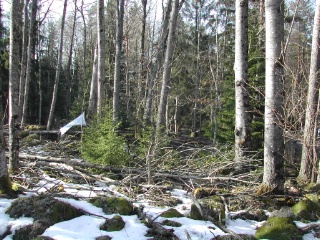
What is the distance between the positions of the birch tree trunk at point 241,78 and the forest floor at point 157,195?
1.43 feet

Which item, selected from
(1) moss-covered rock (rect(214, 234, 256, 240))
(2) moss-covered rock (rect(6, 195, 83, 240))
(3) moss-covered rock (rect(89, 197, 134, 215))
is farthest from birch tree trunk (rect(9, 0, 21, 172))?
(1) moss-covered rock (rect(214, 234, 256, 240))

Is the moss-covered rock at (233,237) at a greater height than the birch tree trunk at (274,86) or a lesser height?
lesser

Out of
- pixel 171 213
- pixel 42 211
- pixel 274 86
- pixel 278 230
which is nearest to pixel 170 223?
pixel 171 213

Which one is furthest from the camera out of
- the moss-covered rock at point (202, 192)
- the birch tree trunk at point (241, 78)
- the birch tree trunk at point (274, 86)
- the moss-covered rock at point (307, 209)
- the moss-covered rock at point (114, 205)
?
the birch tree trunk at point (241, 78)

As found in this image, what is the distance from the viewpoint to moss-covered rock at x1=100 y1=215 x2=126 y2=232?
13.4 feet

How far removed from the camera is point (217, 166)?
21.6 feet

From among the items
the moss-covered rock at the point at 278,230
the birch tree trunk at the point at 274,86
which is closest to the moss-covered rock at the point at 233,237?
the moss-covered rock at the point at 278,230

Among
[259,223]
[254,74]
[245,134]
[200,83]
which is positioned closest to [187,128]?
[200,83]

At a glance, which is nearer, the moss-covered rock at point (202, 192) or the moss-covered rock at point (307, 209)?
the moss-covered rock at point (307, 209)

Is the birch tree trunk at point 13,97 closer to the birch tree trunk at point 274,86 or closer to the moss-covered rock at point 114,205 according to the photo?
the moss-covered rock at point 114,205

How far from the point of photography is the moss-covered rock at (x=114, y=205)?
15.2ft

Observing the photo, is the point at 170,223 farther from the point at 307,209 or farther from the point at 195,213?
the point at 307,209

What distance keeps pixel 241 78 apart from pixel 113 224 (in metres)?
4.07

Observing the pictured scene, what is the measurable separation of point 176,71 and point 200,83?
2155 mm
